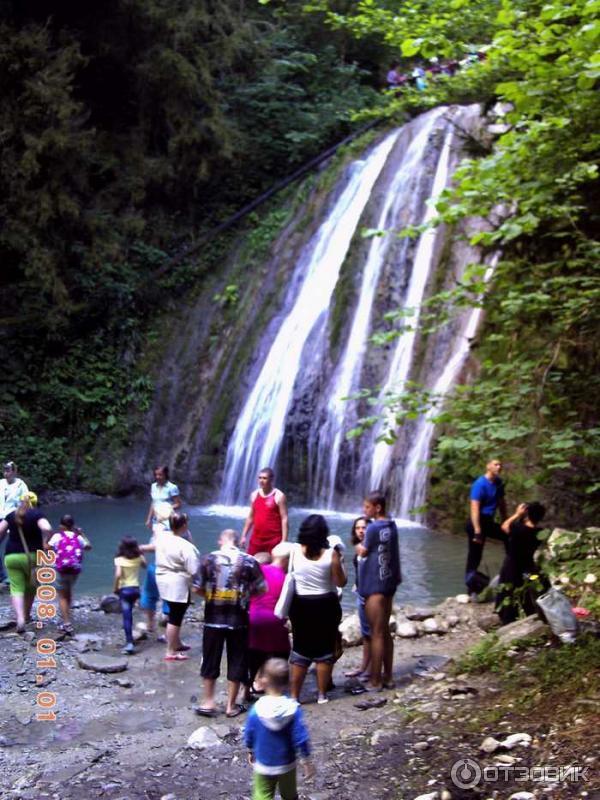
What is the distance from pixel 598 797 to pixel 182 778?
7.25ft

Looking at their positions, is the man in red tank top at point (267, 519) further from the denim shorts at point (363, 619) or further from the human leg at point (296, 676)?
the human leg at point (296, 676)

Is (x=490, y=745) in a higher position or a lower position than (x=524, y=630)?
lower

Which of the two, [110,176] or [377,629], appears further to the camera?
[110,176]

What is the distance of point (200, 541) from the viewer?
12625mm

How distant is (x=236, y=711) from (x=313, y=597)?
0.97 m

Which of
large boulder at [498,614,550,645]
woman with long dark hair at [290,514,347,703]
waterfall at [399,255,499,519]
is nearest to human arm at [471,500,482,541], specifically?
large boulder at [498,614,550,645]

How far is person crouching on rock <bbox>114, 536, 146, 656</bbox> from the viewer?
290 inches

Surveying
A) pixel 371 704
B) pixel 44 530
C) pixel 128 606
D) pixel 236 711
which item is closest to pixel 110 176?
pixel 44 530

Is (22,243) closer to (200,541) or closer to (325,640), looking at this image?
(200,541)

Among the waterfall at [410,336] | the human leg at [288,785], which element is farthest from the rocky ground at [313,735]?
the waterfall at [410,336]

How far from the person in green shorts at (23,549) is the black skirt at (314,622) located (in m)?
3.02

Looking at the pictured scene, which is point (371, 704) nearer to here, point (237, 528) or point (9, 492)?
point (9, 492)

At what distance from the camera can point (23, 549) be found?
7660 millimetres

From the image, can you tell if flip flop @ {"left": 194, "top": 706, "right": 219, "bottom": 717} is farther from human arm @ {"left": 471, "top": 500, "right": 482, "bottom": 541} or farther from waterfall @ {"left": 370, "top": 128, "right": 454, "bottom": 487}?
waterfall @ {"left": 370, "top": 128, "right": 454, "bottom": 487}
